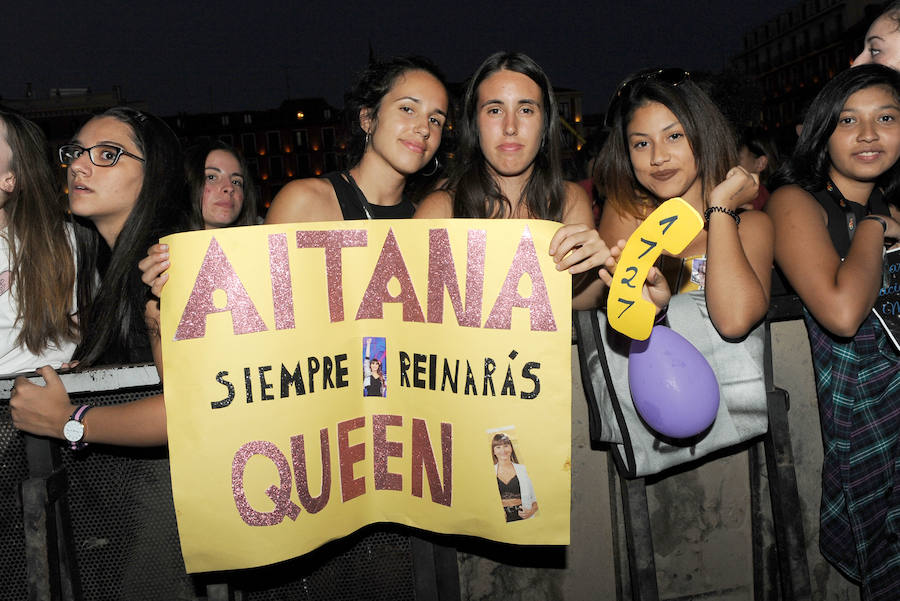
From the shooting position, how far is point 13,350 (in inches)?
94.3

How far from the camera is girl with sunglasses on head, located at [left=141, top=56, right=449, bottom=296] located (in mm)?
2760

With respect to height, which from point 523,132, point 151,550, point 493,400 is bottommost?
point 151,550

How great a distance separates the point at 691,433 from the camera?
1858mm

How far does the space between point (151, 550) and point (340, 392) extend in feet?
2.84

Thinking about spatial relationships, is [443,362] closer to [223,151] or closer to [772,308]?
[772,308]

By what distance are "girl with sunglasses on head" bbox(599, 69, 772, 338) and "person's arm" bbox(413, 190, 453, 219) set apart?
73cm

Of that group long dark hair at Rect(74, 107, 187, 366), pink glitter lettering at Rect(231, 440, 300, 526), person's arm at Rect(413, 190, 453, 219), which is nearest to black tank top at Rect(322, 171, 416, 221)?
person's arm at Rect(413, 190, 453, 219)

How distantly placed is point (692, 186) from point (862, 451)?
1160 mm

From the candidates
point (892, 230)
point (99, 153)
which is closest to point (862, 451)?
point (892, 230)

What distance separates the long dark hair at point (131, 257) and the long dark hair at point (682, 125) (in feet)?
6.01

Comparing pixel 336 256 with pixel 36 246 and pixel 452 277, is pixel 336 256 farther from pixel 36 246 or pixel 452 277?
pixel 36 246

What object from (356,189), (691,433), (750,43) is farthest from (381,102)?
(750,43)

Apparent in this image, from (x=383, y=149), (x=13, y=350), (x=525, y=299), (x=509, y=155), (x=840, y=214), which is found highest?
(x=383, y=149)

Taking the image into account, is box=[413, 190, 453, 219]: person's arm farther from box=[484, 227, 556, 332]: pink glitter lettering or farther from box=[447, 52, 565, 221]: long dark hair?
box=[484, 227, 556, 332]: pink glitter lettering
